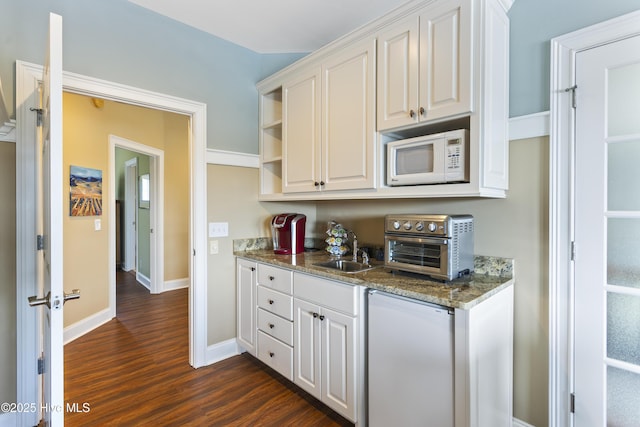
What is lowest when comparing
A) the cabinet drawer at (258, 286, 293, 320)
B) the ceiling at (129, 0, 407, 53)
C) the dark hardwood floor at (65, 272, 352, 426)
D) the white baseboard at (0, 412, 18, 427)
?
the dark hardwood floor at (65, 272, 352, 426)

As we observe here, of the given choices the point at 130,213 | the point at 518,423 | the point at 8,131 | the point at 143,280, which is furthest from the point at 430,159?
the point at 130,213

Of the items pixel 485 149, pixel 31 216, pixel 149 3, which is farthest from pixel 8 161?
pixel 485 149

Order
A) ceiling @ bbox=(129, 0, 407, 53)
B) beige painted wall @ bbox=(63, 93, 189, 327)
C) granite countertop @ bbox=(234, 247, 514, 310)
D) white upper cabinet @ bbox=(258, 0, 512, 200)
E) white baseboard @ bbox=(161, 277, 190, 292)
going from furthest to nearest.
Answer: white baseboard @ bbox=(161, 277, 190, 292), beige painted wall @ bbox=(63, 93, 189, 327), ceiling @ bbox=(129, 0, 407, 53), white upper cabinet @ bbox=(258, 0, 512, 200), granite countertop @ bbox=(234, 247, 514, 310)

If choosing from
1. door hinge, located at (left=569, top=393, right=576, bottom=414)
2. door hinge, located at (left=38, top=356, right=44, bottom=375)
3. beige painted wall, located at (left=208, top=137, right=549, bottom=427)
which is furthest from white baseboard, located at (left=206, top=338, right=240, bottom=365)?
door hinge, located at (left=569, top=393, right=576, bottom=414)

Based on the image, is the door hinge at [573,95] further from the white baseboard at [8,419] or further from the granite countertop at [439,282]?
the white baseboard at [8,419]

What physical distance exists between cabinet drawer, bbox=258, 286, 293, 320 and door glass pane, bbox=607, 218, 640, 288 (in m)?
1.74

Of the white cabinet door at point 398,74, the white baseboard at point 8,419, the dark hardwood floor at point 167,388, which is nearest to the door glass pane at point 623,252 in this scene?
the white cabinet door at point 398,74

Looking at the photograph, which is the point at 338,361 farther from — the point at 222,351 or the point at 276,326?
the point at 222,351

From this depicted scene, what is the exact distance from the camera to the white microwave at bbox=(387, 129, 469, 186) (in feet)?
4.94

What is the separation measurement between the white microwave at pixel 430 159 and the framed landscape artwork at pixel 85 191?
324cm

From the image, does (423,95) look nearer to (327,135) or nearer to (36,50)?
(327,135)

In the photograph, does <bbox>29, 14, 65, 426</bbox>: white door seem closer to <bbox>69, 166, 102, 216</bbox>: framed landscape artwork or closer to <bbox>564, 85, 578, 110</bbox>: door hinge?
<bbox>564, 85, 578, 110</bbox>: door hinge

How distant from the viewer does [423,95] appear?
5.31 feet

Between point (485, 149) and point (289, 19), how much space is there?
5.62 ft
